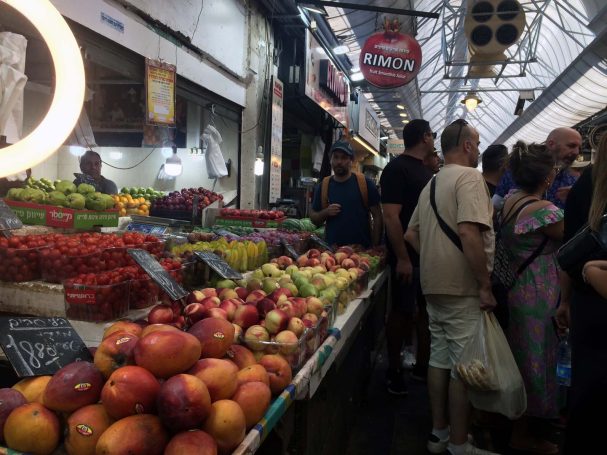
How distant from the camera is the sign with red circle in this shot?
778cm

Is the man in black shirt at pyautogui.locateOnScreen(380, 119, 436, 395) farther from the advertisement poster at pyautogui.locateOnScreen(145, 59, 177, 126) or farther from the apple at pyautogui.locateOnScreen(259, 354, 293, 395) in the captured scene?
the advertisement poster at pyautogui.locateOnScreen(145, 59, 177, 126)

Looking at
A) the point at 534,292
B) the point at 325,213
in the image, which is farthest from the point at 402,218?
the point at 534,292

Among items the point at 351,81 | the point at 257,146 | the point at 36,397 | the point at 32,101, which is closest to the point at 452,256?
the point at 36,397

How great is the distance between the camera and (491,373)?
8.79 ft

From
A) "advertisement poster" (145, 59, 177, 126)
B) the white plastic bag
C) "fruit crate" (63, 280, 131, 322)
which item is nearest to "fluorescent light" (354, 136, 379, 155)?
the white plastic bag

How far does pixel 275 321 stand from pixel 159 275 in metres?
0.57

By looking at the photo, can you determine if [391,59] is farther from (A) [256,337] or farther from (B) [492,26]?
(A) [256,337]

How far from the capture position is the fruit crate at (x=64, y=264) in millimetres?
2359

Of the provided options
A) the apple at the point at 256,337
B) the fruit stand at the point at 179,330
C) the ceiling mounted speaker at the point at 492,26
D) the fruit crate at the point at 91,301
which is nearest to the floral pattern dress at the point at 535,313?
the fruit stand at the point at 179,330

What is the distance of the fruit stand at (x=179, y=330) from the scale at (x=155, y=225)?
95 centimetres

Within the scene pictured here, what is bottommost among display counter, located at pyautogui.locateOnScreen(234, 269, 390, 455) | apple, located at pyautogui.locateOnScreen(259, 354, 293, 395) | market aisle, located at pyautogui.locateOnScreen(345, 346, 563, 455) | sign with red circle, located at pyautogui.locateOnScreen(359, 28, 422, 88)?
market aisle, located at pyautogui.locateOnScreen(345, 346, 563, 455)

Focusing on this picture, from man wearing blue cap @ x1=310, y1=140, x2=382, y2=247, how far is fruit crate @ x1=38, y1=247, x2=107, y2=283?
2548mm

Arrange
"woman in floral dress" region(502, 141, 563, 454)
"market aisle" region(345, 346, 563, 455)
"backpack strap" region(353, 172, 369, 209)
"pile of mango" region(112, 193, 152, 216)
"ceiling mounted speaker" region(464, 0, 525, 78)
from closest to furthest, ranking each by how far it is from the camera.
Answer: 1. "woman in floral dress" region(502, 141, 563, 454)
2. "market aisle" region(345, 346, 563, 455)
3. "backpack strap" region(353, 172, 369, 209)
4. "pile of mango" region(112, 193, 152, 216)
5. "ceiling mounted speaker" region(464, 0, 525, 78)

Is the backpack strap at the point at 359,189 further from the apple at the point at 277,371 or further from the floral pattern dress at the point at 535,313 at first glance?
the apple at the point at 277,371
